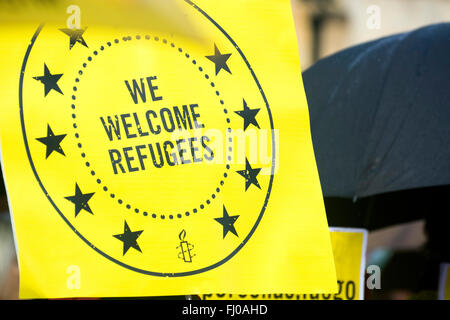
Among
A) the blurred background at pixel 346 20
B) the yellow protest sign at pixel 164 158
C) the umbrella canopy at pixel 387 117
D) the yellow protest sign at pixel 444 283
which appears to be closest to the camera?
the yellow protest sign at pixel 164 158

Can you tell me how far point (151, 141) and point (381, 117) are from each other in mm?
1253

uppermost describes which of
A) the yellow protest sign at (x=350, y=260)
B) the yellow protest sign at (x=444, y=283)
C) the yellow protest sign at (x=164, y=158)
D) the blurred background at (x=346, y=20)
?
the blurred background at (x=346, y=20)

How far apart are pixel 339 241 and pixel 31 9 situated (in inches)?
62.8

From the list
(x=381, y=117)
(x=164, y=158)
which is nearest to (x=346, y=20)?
(x=381, y=117)

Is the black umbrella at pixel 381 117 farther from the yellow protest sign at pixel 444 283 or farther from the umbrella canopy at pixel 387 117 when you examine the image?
the yellow protest sign at pixel 444 283

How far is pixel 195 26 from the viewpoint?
1.86 m

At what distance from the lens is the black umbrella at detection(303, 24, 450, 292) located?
97.3 inches

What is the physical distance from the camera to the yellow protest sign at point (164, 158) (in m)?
1.68

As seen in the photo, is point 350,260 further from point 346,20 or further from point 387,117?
point 346,20

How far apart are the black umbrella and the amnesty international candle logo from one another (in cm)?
84

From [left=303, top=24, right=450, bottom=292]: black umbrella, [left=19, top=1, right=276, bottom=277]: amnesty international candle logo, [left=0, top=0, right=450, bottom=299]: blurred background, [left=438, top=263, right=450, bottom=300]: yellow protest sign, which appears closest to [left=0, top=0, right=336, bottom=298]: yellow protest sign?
[left=19, top=1, right=276, bottom=277]: amnesty international candle logo

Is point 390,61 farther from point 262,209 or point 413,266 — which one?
point 413,266

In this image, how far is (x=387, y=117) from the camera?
264 centimetres

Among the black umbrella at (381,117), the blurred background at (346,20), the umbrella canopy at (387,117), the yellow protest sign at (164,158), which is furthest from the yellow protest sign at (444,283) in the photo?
the blurred background at (346,20)
